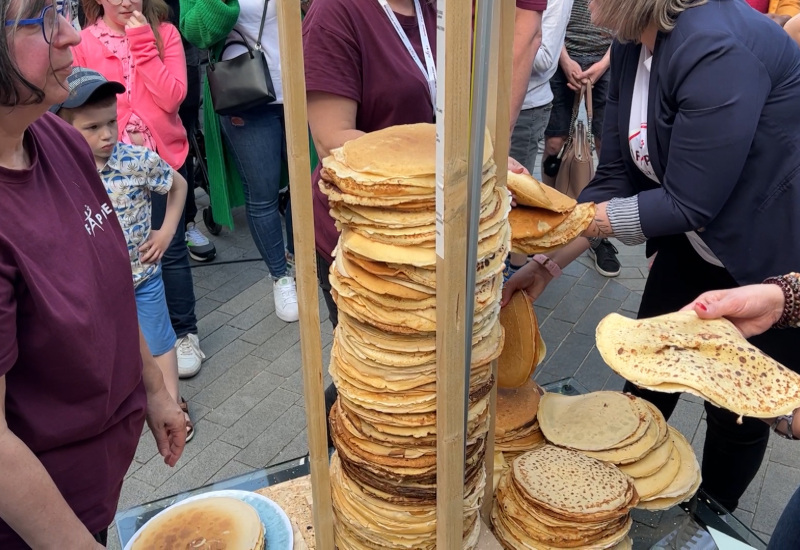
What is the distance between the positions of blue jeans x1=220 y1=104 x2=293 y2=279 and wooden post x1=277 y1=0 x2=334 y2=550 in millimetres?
2999

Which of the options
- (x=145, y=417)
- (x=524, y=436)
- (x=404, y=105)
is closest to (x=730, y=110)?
(x=404, y=105)

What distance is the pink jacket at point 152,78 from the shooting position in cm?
345

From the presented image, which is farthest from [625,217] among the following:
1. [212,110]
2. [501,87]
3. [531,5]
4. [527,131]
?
[212,110]

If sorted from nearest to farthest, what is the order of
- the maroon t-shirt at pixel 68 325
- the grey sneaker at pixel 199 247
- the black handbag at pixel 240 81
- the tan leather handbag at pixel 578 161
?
1. the maroon t-shirt at pixel 68 325
2. the black handbag at pixel 240 81
3. the tan leather handbag at pixel 578 161
4. the grey sneaker at pixel 199 247

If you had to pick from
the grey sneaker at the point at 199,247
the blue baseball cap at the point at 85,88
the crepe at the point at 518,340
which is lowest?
the grey sneaker at the point at 199,247

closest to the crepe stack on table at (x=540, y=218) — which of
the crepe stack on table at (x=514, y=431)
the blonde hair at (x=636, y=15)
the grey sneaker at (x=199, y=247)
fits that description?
the crepe stack on table at (x=514, y=431)

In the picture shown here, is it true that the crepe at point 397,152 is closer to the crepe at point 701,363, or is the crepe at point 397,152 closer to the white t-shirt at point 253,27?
the crepe at point 701,363

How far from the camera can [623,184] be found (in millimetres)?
2559

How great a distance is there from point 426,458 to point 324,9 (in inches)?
58.8

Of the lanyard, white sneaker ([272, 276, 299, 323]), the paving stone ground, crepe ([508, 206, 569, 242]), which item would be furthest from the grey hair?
white sneaker ([272, 276, 299, 323])

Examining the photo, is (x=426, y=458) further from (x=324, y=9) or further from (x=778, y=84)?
(x=778, y=84)

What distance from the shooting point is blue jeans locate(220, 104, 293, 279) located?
409cm

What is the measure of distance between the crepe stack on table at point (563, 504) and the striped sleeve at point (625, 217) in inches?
31.9

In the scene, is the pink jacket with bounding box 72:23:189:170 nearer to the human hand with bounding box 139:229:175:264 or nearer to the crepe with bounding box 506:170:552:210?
the human hand with bounding box 139:229:175:264
